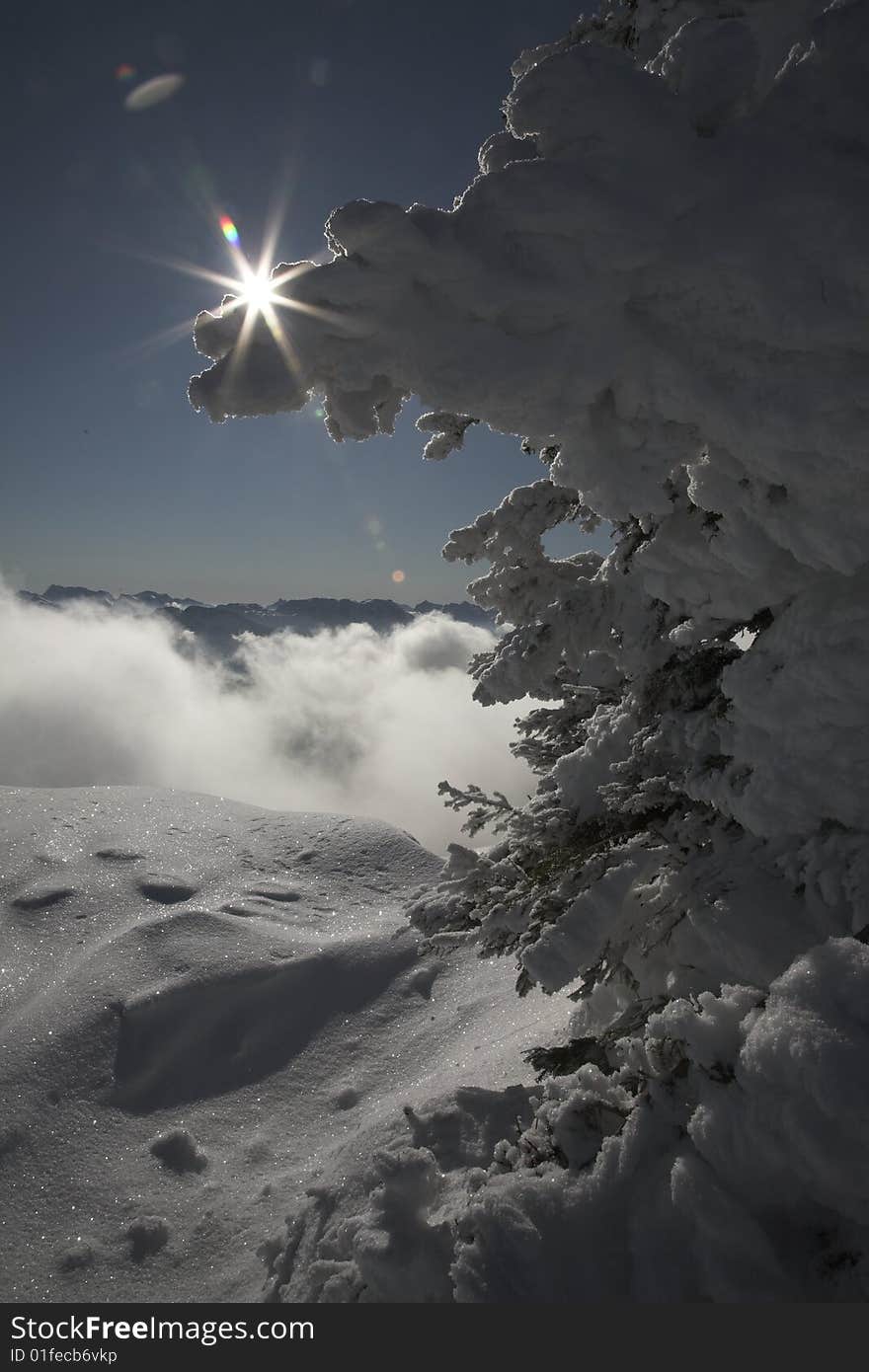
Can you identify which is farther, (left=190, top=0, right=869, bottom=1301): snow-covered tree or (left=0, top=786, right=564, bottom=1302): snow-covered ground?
(left=0, top=786, right=564, bottom=1302): snow-covered ground

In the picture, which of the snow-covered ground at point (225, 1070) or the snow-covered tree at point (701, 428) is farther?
the snow-covered ground at point (225, 1070)

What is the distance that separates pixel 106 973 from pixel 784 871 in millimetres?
12343

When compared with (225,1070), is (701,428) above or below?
above

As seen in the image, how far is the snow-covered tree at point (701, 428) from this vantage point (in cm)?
290

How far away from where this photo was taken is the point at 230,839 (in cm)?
2069

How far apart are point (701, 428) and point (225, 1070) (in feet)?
37.0

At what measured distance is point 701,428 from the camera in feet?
10.7

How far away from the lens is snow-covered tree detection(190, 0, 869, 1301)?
114 inches

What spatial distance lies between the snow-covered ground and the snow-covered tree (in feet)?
4.28

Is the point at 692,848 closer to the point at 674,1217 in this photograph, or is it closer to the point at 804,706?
the point at 804,706

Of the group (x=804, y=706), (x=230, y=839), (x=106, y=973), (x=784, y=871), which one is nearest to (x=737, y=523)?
(x=804, y=706)

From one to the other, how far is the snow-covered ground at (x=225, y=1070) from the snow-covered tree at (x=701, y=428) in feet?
4.28

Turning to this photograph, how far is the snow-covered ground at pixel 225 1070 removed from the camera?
220 inches

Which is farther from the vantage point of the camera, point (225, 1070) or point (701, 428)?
point (225, 1070)
